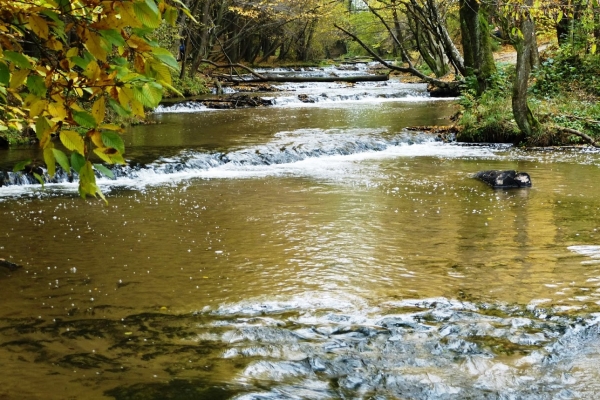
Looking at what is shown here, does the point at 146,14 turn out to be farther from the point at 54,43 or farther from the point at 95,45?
the point at 54,43

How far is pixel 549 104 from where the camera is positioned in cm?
1478

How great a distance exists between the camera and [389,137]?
1509cm

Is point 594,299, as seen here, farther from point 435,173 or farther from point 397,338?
point 435,173

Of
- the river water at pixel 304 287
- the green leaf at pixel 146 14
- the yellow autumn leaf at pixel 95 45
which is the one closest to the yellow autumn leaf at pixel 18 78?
the yellow autumn leaf at pixel 95 45

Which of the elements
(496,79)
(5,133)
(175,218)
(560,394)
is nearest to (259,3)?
(496,79)

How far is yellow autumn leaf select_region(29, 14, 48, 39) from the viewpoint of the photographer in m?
2.20

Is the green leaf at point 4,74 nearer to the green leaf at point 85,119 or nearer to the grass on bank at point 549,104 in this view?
the green leaf at point 85,119

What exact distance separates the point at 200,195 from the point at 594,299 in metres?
6.09

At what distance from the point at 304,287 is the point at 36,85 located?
341cm

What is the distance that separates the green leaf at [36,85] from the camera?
2.22 meters

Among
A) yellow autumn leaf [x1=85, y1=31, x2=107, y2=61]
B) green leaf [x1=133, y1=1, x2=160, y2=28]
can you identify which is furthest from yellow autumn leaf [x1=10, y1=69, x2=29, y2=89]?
green leaf [x1=133, y1=1, x2=160, y2=28]

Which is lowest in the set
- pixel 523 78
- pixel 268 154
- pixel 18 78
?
pixel 268 154

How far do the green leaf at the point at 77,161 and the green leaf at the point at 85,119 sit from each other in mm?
114

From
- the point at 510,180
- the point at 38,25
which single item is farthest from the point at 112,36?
the point at 510,180
